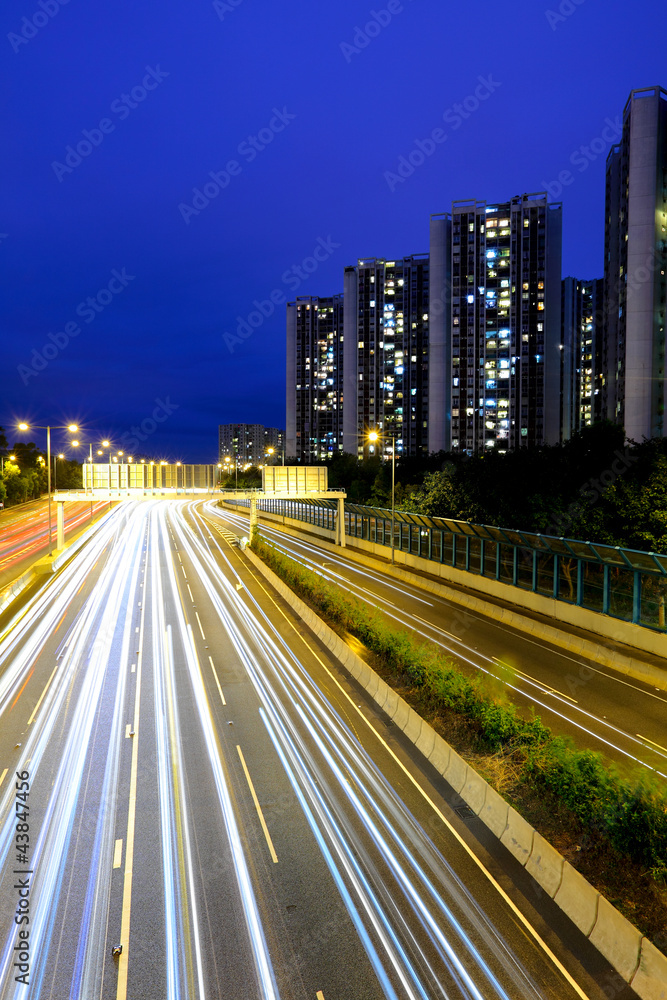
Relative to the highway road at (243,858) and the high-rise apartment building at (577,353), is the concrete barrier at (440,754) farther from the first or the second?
the high-rise apartment building at (577,353)

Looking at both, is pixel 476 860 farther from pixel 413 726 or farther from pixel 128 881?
pixel 128 881

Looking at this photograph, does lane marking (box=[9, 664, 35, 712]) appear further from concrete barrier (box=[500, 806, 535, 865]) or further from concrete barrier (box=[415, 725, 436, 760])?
concrete barrier (box=[500, 806, 535, 865])

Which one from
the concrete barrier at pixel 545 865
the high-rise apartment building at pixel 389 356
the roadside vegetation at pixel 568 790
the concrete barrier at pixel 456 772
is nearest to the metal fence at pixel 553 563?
the roadside vegetation at pixel 568 790

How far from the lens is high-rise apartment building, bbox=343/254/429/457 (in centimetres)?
14800

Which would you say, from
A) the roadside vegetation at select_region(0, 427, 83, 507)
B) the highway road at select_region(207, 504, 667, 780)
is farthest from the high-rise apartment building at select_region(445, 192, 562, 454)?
the highway road at select_region(207, 504, 667, 780)

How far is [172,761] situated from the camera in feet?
43.0

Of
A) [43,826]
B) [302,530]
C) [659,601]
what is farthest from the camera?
[302,530]

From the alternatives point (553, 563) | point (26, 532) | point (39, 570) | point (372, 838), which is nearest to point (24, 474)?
point (26, 532)

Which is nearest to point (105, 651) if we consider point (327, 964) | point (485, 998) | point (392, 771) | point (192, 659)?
point (192, 659)

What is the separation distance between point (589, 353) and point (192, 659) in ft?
560

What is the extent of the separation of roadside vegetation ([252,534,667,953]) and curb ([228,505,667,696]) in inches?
242

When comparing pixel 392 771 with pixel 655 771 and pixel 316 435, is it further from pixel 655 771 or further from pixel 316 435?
pixel 316 435

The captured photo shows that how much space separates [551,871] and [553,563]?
61.2 ft

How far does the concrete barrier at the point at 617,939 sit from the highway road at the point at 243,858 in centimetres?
21
